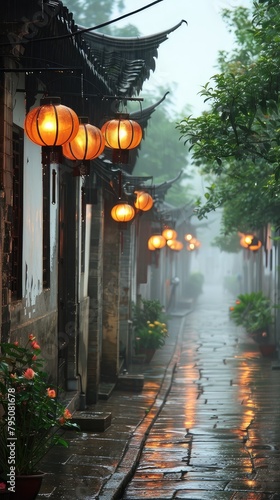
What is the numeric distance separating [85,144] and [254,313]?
774 inches

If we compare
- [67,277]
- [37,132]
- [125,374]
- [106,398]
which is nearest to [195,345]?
[125,374]

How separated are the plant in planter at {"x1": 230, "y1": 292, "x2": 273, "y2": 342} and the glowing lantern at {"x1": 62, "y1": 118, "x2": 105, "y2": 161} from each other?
1732 centimetres

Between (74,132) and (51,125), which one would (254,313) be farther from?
(51,125)

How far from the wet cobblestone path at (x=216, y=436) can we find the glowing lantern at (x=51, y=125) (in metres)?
4.07

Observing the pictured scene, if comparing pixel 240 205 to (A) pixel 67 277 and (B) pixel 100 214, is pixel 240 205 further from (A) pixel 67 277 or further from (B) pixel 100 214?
(A) pixel 67 277

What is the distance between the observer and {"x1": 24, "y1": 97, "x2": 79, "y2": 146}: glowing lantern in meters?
10.2

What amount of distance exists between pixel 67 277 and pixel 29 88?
16.0 feet

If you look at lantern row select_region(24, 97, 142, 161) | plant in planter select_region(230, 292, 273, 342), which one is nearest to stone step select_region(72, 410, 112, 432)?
lantern row select_region(24, 97, 142, 161)

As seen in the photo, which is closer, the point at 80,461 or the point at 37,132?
the point at 37,132

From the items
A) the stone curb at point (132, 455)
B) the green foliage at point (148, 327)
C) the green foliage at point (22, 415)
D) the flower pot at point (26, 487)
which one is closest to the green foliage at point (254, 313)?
the green foliage at point (148, 327)

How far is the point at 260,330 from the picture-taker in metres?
29.2

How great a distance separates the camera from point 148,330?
26000 millimetres

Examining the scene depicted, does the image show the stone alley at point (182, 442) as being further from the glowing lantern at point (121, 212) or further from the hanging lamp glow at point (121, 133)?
the hanging lamp glow at point (121, 133)

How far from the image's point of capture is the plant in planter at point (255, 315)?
29.1 meters
